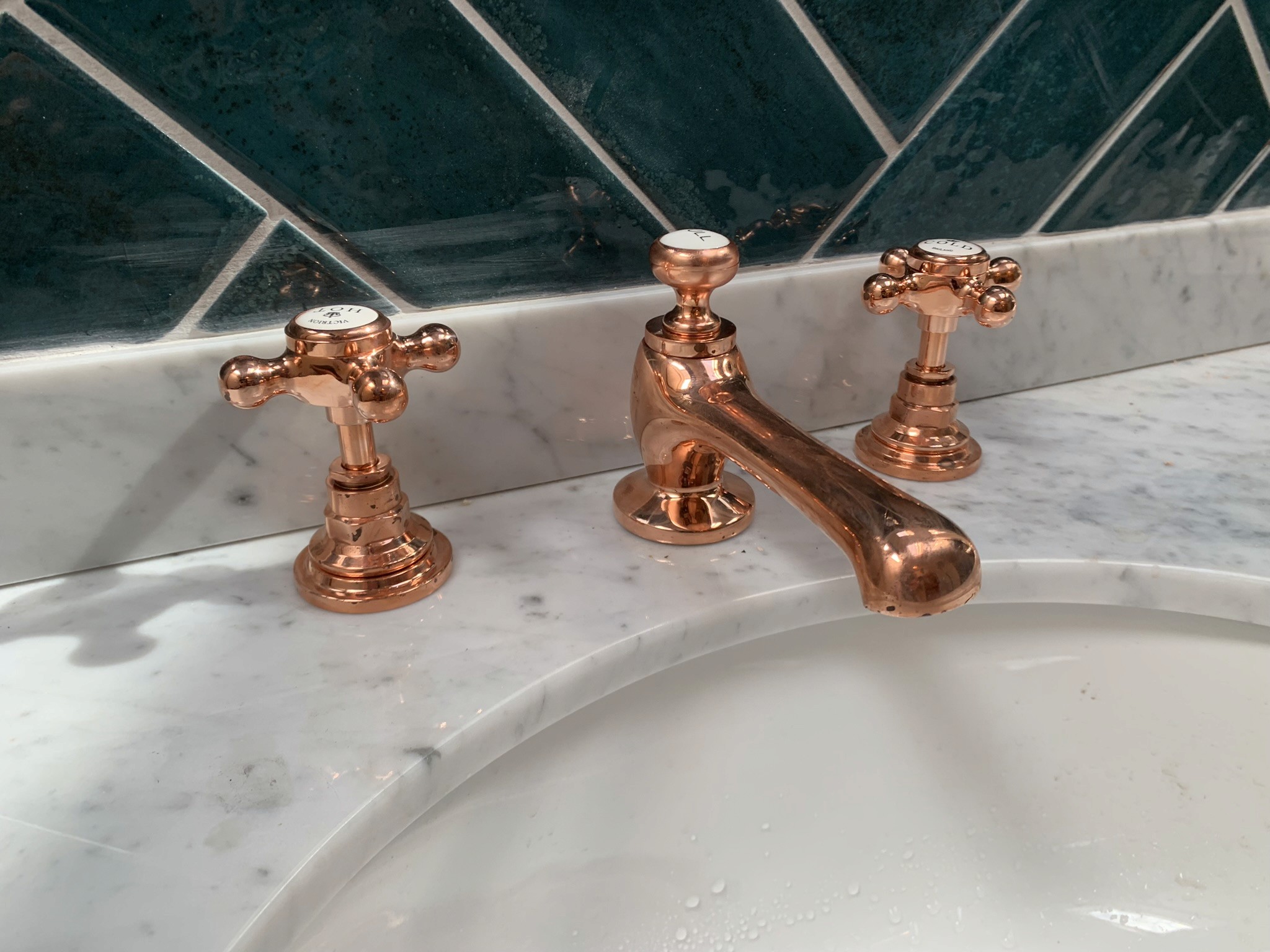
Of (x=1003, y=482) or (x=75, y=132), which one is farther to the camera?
(x=1003, y=482)

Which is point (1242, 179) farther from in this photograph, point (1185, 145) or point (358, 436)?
point (358, 436)

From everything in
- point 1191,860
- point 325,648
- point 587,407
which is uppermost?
point 587,407

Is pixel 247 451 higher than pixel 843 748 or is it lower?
higher

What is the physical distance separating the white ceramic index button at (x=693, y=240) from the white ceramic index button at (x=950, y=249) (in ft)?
0.37

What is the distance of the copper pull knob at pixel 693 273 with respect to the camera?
371 millimetres

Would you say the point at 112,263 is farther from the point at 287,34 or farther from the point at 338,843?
the point at 338,843

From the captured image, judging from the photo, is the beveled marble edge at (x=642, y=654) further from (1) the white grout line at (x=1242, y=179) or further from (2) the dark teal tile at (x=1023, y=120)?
(1) the white grout line at (x=1242, y=179)

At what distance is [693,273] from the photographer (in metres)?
0.37

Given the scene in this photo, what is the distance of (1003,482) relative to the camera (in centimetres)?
48

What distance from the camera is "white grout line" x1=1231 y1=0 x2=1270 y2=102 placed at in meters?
0.52

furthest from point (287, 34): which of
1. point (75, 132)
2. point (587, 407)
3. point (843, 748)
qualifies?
point (843, 748)

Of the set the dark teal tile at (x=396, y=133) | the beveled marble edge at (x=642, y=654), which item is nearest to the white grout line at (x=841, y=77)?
the dark teal tile at (x=396, y=133)

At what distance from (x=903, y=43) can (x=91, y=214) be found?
0.35 meters

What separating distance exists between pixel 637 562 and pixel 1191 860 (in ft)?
0.89
